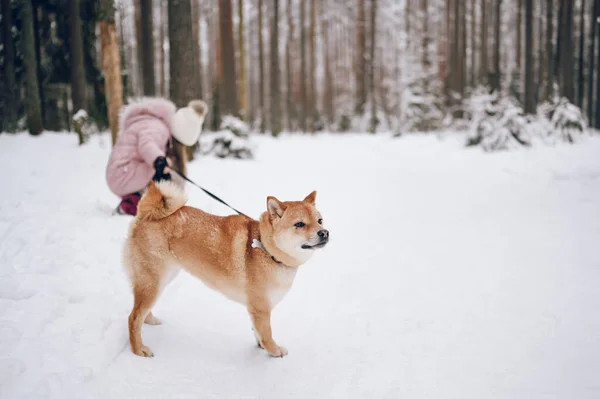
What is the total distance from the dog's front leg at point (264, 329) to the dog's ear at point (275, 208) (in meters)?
0.78

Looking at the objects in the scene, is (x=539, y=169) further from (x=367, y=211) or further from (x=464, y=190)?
(x=367, y=211)

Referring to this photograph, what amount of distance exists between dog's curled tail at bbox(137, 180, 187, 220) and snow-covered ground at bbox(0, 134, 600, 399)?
99cm

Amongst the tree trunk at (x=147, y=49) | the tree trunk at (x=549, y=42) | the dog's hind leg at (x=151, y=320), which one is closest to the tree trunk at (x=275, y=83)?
the tree trunk at (x=147, y=49)

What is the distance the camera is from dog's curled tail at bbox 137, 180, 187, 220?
126 inches

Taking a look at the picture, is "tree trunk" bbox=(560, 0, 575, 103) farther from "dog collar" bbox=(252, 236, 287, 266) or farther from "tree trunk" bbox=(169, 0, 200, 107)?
"dog collar" bbox=(252, 236, 287, 266)

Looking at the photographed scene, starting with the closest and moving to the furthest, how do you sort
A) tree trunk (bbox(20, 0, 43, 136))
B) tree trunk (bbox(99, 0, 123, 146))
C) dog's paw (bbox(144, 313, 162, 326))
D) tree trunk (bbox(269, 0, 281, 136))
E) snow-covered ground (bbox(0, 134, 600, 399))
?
snow-covered ground (bbox(0, 134, 600, 399)) < dog's paw (bbox(144, 313, 162, 326)) < tree trunk (bbox(99, 0, 123, 146)) < tree trunk (bbox(20, 0, 43, 136)) < tree trunk (bbox(269, 0, 281, 136))

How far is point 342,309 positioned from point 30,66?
11.5 meters

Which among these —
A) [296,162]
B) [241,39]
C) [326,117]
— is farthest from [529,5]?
[326,117]

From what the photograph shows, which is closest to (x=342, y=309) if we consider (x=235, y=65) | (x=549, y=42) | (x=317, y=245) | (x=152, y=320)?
(x=317, y=245)

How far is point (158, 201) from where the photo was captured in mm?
3221

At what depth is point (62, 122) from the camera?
1440cm

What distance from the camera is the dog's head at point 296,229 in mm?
2998

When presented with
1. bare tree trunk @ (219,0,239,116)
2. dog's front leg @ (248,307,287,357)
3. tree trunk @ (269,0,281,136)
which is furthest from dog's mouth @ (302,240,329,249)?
tree trunk @ (269,0,281,136)

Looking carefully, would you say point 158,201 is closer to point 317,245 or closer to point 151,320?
point 151,320
